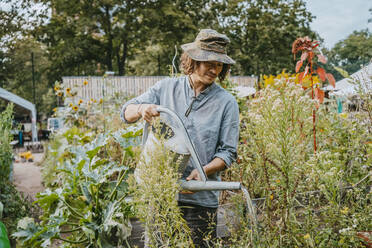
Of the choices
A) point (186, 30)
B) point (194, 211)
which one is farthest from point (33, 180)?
point (186, 30)

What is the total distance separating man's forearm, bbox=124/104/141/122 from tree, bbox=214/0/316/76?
18701mm

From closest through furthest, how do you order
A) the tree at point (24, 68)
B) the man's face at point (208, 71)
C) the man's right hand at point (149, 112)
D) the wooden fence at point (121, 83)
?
the man's right hand at point (149, 112)
the man's face at point (208, 71)
the wooden fence at point (121, 83)
the tree at point (24, 68)

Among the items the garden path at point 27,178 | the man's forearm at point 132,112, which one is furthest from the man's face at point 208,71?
the garden path at point 27,178

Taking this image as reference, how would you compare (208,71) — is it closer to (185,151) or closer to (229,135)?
(229,135)

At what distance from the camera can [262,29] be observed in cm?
1948

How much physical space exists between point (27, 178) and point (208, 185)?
6327 millimetres

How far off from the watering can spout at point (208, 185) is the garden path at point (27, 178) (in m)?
4.18

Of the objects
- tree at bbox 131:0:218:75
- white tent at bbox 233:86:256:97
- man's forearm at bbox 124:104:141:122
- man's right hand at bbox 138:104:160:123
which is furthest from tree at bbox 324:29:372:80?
man's right hand at bbox 138:104:160:123

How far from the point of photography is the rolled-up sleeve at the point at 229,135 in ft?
4.93

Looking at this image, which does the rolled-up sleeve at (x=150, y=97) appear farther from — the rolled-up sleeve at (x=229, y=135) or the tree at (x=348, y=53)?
the tree at (x=348, y=53)

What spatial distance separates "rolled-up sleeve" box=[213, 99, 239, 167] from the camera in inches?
59.2

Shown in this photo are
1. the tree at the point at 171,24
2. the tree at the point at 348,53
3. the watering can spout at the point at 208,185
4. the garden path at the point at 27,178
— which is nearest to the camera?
the watering can spout at the point at 208,185

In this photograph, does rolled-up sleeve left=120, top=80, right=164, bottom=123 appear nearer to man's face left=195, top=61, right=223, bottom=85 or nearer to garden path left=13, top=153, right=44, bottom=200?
man's face left=195, top=61, right=223, bottom=85

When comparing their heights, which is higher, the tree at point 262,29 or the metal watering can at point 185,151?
the tree at point 262,29
